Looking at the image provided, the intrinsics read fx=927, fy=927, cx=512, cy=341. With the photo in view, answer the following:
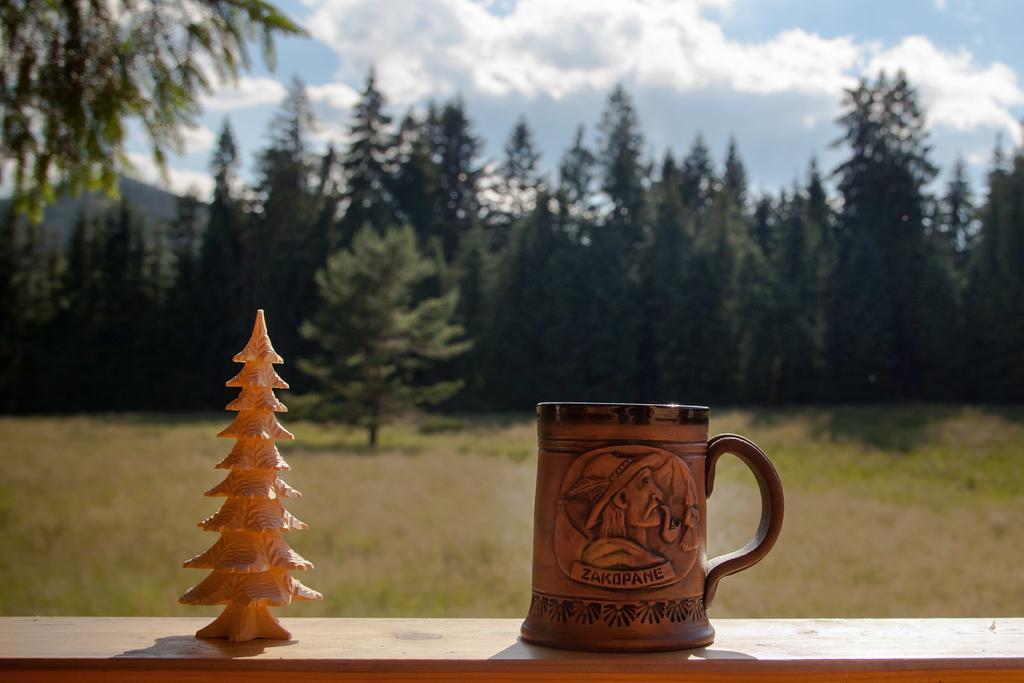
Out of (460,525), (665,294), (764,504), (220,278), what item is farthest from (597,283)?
(764,504)

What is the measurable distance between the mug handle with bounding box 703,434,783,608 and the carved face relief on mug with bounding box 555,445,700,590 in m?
0.09

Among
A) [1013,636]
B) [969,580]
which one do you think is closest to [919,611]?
[969,580]

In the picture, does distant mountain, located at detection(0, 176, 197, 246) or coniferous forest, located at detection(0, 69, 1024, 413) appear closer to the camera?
coniferous forest, located at detection(0, 69, 1024, 413)

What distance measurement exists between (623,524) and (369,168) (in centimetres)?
3670

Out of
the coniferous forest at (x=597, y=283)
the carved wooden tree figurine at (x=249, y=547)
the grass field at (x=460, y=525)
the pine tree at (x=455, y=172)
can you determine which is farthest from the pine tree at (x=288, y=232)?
the carved wooden tree figurine at (x=249, y=547)

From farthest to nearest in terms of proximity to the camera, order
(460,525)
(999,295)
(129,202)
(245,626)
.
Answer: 1. (129,202)
2. (999,295)
3. (460,525)
4. (245,626)

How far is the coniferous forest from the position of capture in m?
30.0

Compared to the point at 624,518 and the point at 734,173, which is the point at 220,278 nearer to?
the point at 734,173

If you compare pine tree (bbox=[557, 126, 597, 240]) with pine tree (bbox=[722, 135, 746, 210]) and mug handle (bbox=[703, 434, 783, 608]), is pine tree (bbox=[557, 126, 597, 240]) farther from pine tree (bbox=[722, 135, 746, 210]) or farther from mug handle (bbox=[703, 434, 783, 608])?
mug handle (bbox=[703, 434, 783, 608])

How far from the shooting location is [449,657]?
4.36ft

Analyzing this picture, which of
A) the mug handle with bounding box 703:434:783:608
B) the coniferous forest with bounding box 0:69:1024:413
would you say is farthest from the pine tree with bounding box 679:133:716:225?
the mug handle with bounding box 703:434:783:608

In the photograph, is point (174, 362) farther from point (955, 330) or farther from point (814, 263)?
point (955, 330)

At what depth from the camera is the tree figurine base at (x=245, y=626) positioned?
1.44 m

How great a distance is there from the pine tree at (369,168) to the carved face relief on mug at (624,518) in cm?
3433
